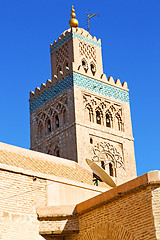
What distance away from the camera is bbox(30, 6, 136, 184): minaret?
2077cm

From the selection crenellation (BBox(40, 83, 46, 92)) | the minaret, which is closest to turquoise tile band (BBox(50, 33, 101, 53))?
the minaret

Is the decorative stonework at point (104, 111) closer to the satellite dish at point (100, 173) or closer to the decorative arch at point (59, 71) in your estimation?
the decorative arch at point (59, 71)

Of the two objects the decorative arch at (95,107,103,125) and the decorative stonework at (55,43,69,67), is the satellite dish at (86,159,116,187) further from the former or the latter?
the decorative stonework at (55,43,69,67)

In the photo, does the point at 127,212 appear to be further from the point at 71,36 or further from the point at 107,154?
the point at 71,36

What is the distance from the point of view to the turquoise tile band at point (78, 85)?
70.7ft

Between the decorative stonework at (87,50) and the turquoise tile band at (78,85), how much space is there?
4.47ft

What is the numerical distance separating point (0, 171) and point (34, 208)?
3.10ft

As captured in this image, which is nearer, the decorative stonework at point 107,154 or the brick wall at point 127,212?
the brick wall at point 127,212

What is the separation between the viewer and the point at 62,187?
10.4m

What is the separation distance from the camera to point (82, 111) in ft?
69.1

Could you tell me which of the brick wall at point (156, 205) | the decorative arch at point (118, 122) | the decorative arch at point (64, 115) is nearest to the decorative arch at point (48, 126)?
the decorative arch at point (64, 115)

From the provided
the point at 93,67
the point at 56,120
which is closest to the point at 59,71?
the point at 93,67

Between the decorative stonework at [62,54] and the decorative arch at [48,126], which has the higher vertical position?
the decorative stonework at [62,54]

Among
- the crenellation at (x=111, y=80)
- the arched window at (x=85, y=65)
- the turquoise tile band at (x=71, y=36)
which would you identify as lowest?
the crenellation at (x=111, y=80)
